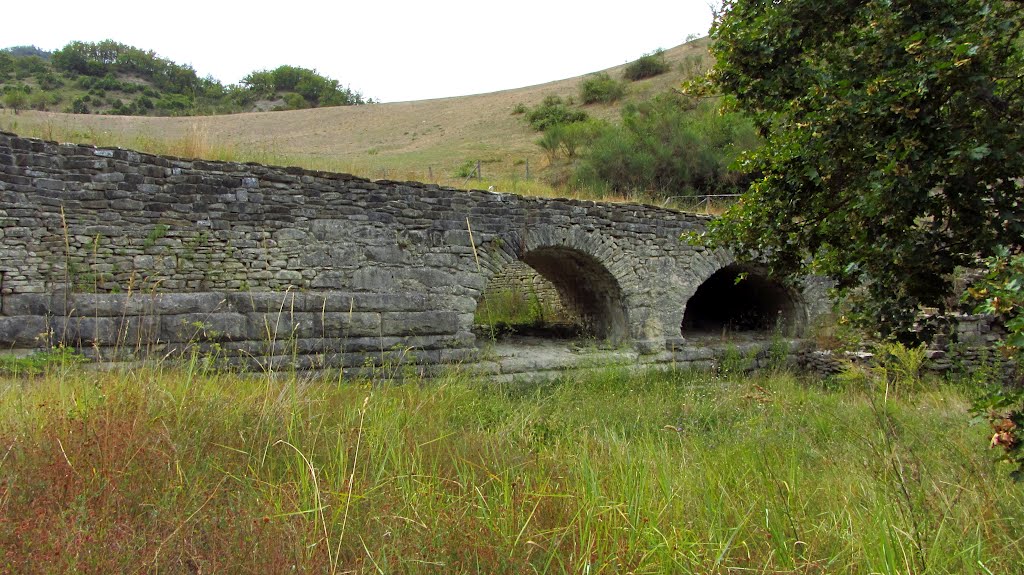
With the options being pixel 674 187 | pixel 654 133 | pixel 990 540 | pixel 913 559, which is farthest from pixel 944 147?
pixel 654 133

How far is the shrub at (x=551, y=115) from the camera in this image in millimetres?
32438

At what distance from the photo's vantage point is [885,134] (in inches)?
153

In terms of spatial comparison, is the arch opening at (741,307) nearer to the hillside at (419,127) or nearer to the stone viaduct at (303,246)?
the stone viaduct at (303,246)

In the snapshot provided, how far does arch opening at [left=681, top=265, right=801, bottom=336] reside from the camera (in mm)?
12219

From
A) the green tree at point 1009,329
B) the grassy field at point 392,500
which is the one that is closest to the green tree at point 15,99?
the grassy field at point 392,500

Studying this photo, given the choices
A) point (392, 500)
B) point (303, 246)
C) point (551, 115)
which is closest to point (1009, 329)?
point (392, 500)

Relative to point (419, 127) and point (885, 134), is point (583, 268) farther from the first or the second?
point (419, 127)

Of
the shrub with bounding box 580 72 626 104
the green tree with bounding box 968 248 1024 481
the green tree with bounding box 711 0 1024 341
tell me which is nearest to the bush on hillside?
the green tree with bounding box 711 0 1024 341

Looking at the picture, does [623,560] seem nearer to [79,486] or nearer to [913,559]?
[913,559]

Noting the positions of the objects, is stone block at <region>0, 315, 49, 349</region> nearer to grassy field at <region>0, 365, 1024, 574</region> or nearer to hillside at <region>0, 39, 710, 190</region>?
grassy field at <region>0, 365, 1024, 574</region>

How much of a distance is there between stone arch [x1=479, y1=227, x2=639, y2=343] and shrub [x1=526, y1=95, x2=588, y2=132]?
20581 mm

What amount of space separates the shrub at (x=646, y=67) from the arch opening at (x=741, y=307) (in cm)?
3091

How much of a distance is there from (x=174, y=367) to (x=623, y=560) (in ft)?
11.3

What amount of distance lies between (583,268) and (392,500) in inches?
342
